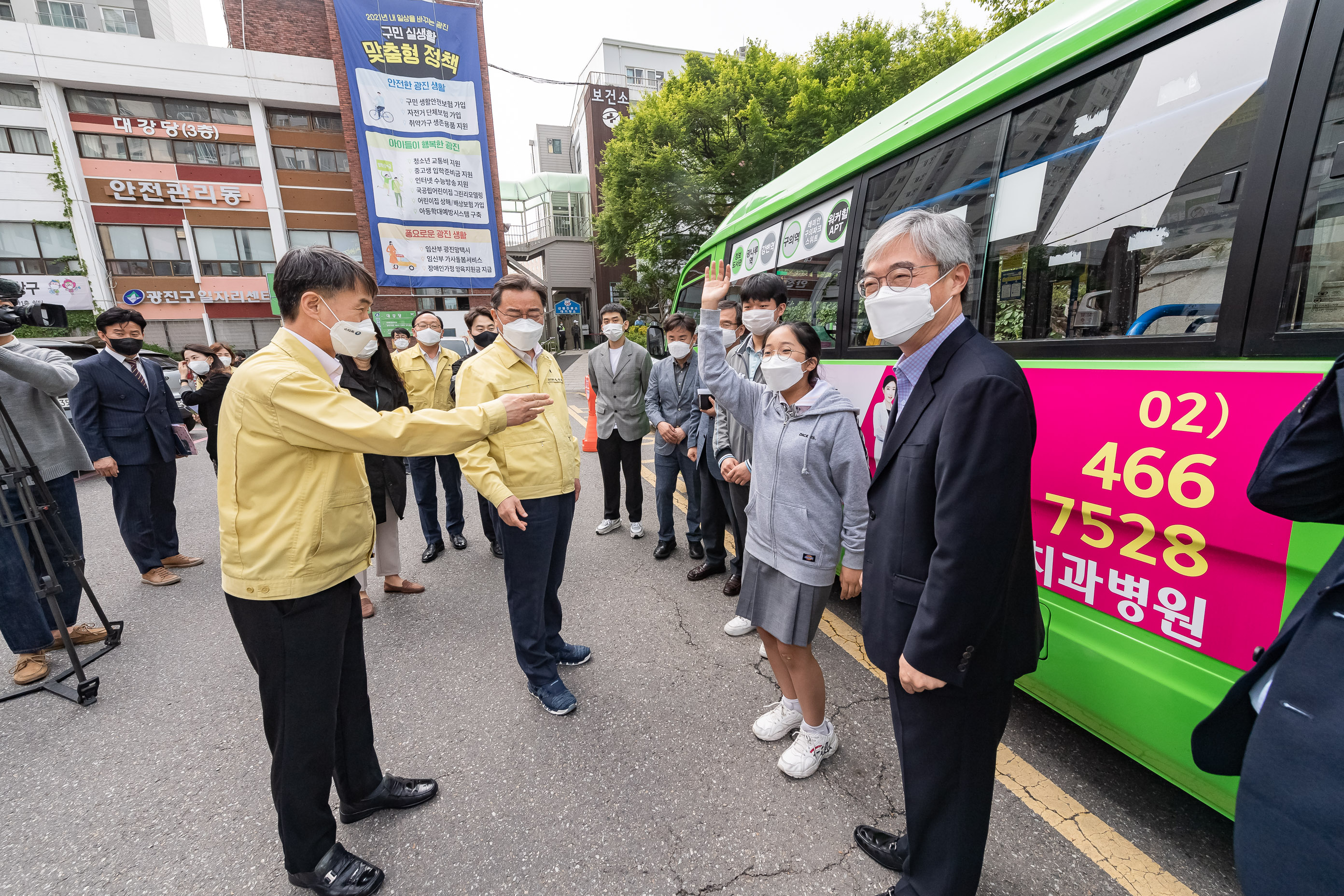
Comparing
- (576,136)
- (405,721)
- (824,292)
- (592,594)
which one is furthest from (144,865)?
(576,136)

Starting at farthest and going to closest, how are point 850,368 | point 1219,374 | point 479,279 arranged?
point 479,279 → point 850,368 → point 1219,374

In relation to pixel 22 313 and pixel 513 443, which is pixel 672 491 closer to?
pixel 513 443

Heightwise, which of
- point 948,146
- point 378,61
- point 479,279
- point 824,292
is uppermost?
point 378,61

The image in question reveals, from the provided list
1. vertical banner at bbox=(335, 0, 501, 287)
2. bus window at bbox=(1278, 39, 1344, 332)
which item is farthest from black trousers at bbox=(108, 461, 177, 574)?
vertical banner at bbox=(335, 0, 501, 287)

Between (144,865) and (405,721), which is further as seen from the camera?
(405,721)

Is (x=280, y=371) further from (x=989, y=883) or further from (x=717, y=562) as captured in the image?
(x=717, y=562)

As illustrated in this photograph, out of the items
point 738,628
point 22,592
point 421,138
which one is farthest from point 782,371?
point 421,138

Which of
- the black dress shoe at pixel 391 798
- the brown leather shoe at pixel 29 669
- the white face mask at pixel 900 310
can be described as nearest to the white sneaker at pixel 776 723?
the black dress shoe at pixel 391 798

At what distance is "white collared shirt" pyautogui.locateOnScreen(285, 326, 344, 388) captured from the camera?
1.77 m

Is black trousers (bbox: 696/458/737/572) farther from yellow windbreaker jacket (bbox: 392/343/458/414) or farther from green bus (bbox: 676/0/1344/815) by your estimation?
yellow windbreaker jacket (bbox: 392/343/458/414)

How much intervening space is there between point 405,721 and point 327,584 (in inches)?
53.1

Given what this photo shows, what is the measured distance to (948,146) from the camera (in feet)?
8.64

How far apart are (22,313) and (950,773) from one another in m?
5.13

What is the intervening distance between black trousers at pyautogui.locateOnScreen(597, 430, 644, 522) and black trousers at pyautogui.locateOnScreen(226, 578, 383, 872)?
3.18 metres
